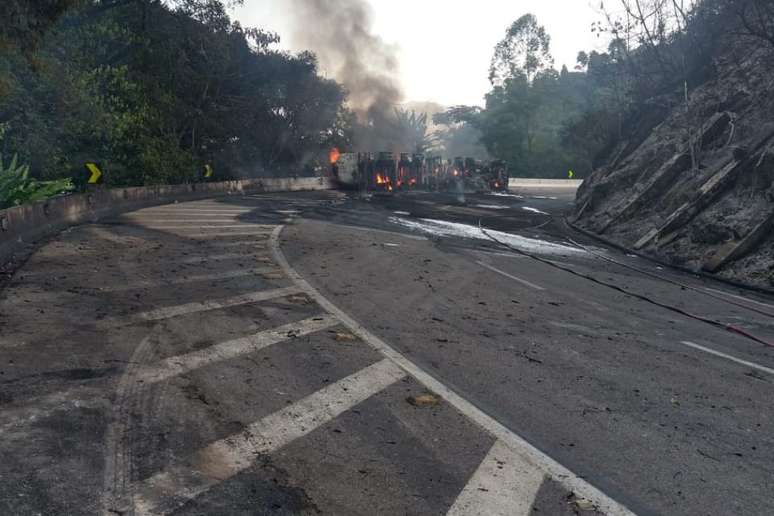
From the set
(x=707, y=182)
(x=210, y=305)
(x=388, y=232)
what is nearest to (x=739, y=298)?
(x=707, y=182)

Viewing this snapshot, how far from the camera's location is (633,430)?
4773 millimetres

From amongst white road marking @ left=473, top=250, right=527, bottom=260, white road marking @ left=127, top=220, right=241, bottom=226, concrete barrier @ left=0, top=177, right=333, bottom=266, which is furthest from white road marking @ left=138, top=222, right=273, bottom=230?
white road marking @ left=473, top=250, right=527, bottom=260

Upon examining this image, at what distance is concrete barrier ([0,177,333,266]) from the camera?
1153 centimetres

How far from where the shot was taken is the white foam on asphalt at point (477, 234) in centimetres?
1725

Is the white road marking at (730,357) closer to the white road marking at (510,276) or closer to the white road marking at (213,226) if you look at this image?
the white road marking at (510,276)

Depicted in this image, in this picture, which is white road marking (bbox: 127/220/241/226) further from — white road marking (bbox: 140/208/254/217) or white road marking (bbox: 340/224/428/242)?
white road marking (bbox: 340/224/428/242)

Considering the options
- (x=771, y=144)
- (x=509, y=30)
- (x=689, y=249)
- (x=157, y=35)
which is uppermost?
(x=509, y=30)

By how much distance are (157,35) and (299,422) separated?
32693mm

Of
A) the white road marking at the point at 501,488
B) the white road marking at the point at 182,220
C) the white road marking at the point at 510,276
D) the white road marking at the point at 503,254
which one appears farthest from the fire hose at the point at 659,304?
the white road marking at the point at 182,220

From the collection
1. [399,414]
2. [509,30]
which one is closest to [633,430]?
[399,414]

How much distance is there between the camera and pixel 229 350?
613 centimetres

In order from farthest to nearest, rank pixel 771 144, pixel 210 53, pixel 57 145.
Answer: pixel 210 53, pixel 57 145, pixel 771 144

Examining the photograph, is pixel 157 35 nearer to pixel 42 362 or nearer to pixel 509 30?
pixel 42 362

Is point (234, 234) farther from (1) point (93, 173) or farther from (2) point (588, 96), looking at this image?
(2) point (588, 96)
